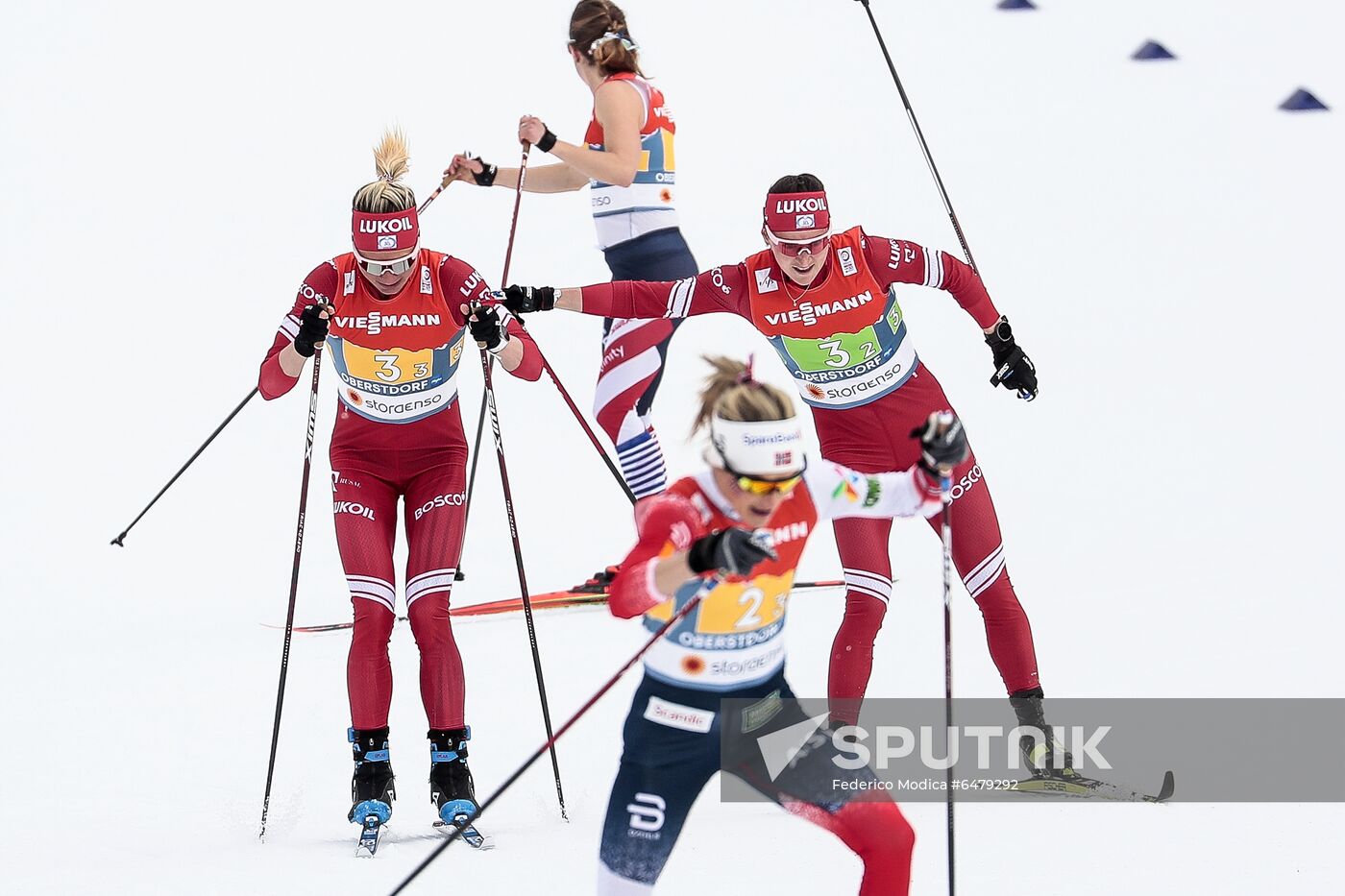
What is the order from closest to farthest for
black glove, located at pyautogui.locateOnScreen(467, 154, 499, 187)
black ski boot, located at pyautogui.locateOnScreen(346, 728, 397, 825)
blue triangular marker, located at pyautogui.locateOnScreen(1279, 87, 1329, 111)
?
black ski boot, located at pyautogui.locateOnScreen(346, 728, 397, 825), black glove, located at pyautogui.locateOnScreen(467, 154, 499, 187), blue triangular marker, located at pyautogui.locateOnScreen(1279, 87, 1329, 111)

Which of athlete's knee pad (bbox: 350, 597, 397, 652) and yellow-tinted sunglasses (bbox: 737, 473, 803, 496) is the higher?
yellow-tinted sunglasses (bbox: 737, 473, 803, 496)

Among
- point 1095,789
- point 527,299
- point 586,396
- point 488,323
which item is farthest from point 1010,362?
point 586,396

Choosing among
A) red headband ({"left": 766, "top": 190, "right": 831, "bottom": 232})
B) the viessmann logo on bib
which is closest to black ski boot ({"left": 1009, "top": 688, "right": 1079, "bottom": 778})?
the viessmann logo on bib

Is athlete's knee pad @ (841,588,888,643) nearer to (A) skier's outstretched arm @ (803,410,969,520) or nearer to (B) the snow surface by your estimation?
(B) the snow surface

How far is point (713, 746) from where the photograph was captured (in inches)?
141

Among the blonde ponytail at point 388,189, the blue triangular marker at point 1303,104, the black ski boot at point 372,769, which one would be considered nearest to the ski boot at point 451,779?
the black ski boot at point 372,769

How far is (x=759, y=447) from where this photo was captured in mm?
3502

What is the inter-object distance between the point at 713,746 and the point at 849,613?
5.42 ft

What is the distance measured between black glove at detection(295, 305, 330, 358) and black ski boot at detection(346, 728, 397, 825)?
1095 mm

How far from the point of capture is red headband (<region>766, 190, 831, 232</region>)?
5059mm

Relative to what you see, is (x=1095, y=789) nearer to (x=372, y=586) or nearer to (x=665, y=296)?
(x=665, y=296)

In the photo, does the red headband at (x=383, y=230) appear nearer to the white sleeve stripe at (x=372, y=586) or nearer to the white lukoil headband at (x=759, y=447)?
the white sleeve stripe at (x=372, y=586)

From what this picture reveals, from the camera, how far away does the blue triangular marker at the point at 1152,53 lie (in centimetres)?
1352

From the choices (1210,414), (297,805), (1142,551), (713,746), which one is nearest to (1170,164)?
(1210,414)
